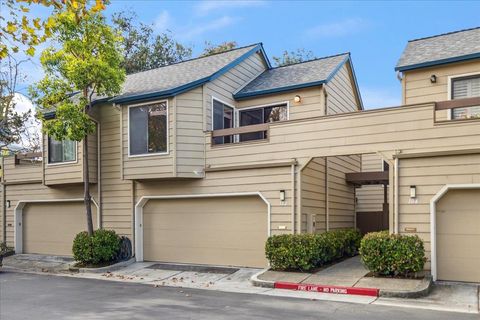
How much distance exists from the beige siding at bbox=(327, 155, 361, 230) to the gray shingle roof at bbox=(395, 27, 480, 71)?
3.88 metres

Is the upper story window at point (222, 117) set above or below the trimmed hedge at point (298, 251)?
above

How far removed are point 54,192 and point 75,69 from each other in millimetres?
5167

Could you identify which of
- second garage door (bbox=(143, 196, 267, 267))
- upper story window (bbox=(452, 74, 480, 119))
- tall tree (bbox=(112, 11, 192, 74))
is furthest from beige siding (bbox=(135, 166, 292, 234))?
tall tree (bbox=(112, 11, 192, 74))

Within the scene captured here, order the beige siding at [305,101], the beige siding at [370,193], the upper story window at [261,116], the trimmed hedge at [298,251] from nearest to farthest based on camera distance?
the trimmed hedge at [298,251] < the beige siding at [305,101] < the upper story window at [261,116] < the beige siding at [370,193]

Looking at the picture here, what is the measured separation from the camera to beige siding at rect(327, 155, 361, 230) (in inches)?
579

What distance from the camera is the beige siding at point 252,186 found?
12.1m

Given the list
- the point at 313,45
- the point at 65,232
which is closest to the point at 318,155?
the point at 65,232

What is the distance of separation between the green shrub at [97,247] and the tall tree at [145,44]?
59.6 feet

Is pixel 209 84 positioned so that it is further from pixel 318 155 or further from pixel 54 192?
pixel 54 192

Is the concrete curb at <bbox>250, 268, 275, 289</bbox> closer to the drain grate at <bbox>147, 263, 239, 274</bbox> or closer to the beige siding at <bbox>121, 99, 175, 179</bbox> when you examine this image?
the drain grate at <bbox>147, 263, 239, 274</bbox>

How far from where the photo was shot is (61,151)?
15797mm

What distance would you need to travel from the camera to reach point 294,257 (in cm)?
1114

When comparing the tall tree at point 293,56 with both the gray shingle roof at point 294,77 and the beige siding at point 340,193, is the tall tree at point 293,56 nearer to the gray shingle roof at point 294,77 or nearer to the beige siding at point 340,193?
the gray shingle roof at point 294,77

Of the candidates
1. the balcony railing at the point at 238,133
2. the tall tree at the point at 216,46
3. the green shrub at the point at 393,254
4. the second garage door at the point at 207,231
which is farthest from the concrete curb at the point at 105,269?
the tall tree at the point at 216,46
